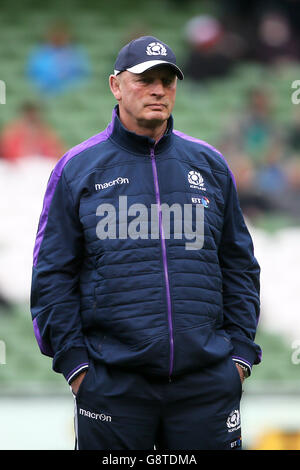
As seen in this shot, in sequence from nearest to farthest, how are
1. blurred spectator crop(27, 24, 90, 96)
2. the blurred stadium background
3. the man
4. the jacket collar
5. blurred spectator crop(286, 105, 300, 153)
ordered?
the man → the jacket collar → the blurred stadium background → blurred spectator crop(27, 24, 90, 96) → blurred spectator crop(286, 105, 300, 153)

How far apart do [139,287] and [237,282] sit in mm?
409

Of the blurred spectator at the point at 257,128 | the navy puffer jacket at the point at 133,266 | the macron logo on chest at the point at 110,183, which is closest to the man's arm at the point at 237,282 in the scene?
the navy puffer jacket at the point at 133,266

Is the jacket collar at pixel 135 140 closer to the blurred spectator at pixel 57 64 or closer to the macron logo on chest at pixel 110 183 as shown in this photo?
the macron logo on chest at pixel 110 183

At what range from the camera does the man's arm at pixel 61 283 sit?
2615mm

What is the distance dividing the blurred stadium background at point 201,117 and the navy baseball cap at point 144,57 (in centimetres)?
264

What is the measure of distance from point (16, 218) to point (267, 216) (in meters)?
1.58

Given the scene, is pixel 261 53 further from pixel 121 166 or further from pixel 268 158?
pixel 121 166

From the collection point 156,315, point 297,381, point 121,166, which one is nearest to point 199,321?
point 156,315

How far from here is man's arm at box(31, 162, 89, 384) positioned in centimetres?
262

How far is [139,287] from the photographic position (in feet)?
8.34

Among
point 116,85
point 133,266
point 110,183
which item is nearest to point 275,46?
point 116,85

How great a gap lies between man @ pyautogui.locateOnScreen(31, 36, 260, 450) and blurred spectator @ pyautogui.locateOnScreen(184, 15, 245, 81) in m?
2.72

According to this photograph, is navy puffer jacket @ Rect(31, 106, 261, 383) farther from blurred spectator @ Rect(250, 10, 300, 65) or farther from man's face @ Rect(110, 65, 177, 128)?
blurred spectator @ Rect(250, 10, 300, 65)

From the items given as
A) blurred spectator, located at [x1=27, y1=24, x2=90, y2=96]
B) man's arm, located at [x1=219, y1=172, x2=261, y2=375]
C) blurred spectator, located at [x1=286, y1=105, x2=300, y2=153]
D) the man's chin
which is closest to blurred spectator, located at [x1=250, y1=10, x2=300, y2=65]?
blurred spectator, located at [x1=286, y1=105, x2=300, y2=153]
